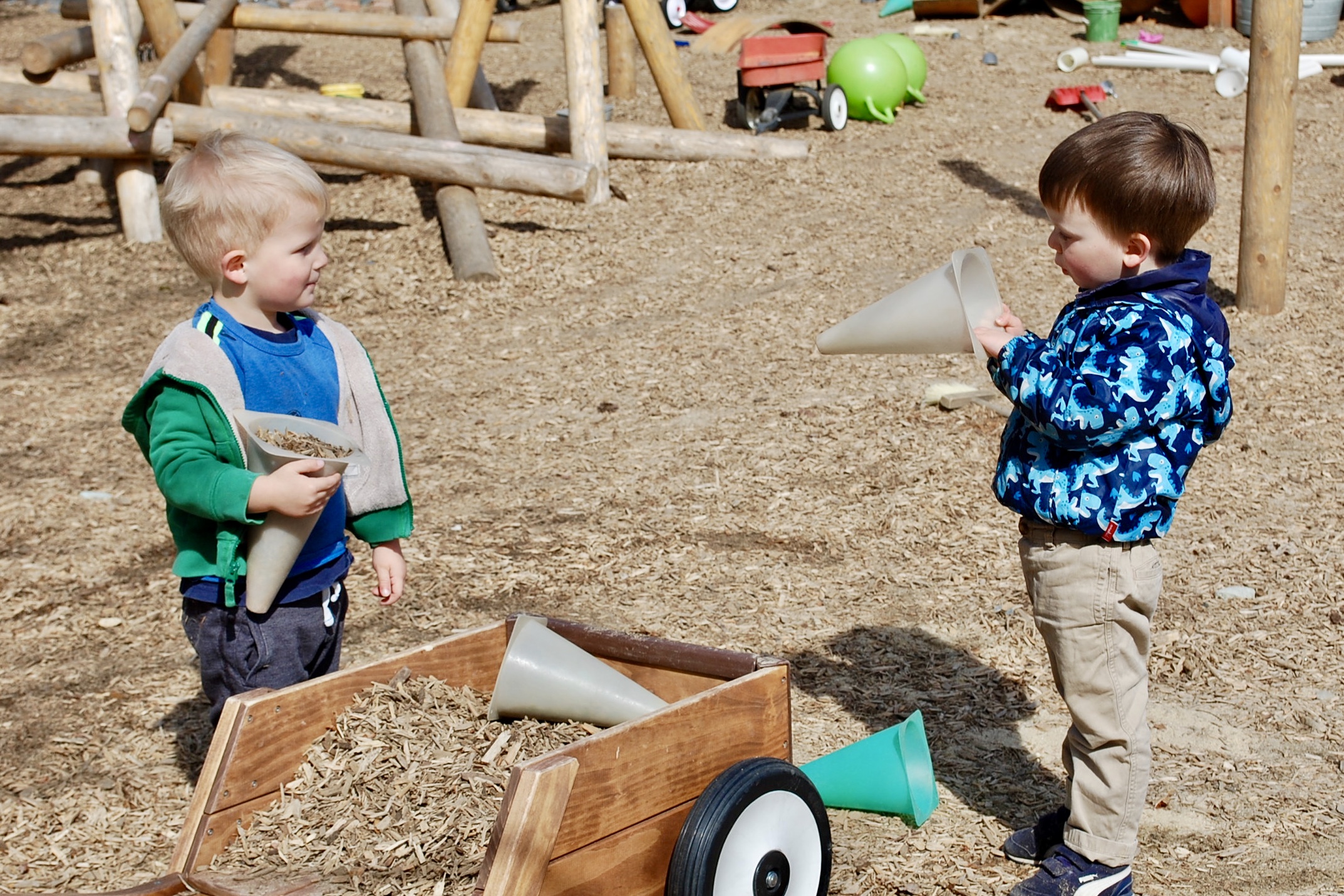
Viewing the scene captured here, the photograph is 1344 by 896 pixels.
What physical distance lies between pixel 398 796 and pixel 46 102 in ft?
25.1

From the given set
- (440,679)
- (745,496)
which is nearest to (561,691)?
(440,679)

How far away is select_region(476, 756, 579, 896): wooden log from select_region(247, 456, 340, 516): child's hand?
68 centimetres

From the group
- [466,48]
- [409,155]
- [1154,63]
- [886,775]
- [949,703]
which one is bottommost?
[949,703]

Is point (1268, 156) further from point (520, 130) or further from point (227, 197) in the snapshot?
point (227, 197)

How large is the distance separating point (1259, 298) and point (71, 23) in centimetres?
1407

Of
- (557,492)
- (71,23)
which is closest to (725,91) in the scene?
(557,492)

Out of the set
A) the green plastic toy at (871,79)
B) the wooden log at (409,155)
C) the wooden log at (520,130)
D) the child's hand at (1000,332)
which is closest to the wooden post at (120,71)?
the wooden log at (409,155)

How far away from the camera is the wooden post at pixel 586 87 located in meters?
8.76

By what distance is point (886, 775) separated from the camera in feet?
9.93

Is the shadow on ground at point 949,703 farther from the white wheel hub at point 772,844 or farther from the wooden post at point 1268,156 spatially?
the wooden post at point 1268,156

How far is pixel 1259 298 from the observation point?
675 cm

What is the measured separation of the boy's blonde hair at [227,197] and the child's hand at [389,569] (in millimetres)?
726

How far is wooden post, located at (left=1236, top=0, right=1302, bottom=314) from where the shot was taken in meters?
6.38

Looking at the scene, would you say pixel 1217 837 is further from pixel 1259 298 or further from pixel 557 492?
pixel 1259 298
